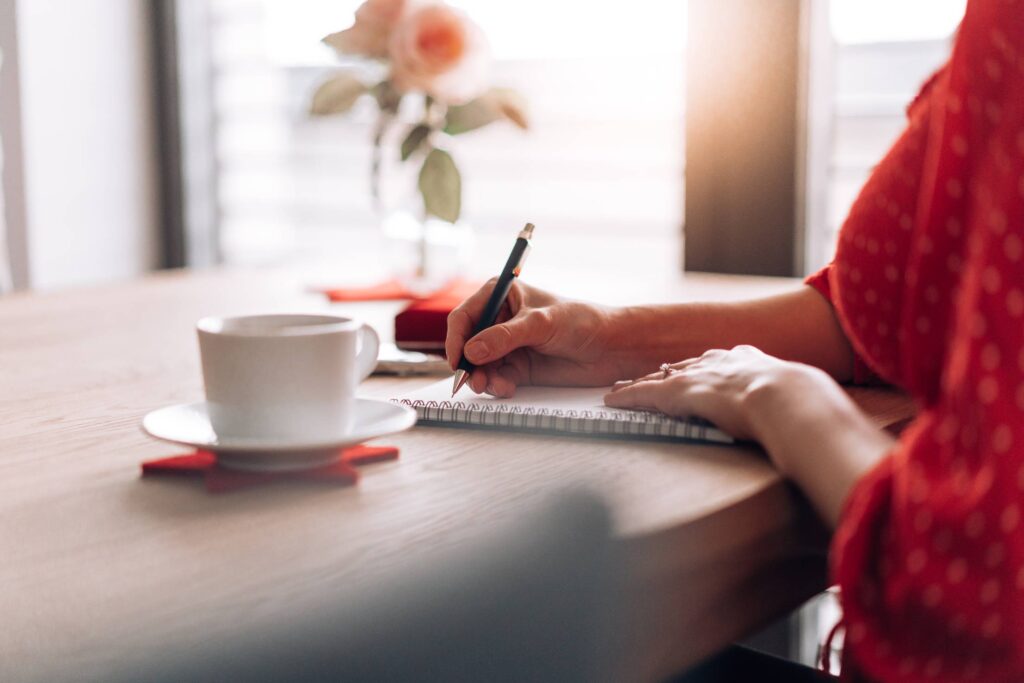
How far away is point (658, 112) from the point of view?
230 cm

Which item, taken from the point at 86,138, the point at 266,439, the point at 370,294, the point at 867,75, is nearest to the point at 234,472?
the point at 266,439

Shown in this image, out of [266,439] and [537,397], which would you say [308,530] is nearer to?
[266,439]

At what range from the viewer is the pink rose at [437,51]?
1.48 m

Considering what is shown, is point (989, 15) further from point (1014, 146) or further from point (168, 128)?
point (168, 128)

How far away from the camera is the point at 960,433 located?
55 cm

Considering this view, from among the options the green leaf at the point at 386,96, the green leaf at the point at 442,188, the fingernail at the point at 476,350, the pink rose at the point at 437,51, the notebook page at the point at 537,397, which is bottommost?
the notebook page at the point at 537,397

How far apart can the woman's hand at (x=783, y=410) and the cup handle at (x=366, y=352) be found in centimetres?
18

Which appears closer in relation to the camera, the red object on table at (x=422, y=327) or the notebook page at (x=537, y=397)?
the notebook page at (x=537, y=397)

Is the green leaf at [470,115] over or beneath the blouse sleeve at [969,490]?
over

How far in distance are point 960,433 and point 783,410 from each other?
145 mm

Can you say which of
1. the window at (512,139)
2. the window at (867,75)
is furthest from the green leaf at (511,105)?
the window at (867,75)

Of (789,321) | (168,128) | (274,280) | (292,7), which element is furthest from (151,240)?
(789,321)

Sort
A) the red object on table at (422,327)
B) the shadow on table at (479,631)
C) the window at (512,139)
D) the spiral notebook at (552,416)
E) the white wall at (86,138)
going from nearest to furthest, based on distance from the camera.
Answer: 1. the shadow on table at (479,631)
2. the spiral notebook at (552,416)
3. the red object on table at (422,327)
4. the window at (512,139)
5. the white wall at (86,138)

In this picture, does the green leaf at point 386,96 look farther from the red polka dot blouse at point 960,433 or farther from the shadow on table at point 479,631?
the shadow on table at point 479,631
